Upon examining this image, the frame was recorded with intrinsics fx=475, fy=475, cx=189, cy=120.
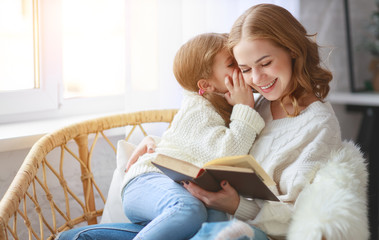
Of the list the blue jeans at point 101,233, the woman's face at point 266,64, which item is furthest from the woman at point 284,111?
the blue jeans at point 101,233

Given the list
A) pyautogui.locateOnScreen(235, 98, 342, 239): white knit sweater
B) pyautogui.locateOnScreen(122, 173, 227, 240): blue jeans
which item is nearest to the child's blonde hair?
pyautogui.locateOnScreen(235, 98, 342, 239): white knit sweater

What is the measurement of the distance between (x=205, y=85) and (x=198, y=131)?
18 cm

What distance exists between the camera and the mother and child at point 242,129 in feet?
4.17

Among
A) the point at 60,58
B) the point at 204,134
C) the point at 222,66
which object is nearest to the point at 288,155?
the point at 204,134

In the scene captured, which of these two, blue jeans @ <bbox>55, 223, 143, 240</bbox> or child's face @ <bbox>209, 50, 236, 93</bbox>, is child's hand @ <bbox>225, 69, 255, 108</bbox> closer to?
child's face @ <bbox>209, 50, 236, 93</bbox>

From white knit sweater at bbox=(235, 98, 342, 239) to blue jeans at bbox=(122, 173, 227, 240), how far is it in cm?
12

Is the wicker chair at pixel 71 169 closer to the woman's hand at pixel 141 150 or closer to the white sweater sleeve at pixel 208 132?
the woman's hand at pixel 141 150

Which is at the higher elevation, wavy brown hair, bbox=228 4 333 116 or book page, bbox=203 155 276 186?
wavy brown hair, bbox=228 4 333 116

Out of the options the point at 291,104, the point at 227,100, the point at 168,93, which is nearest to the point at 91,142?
the point at 168,93

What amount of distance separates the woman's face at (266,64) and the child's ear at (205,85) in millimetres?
152

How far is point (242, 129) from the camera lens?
1.39m

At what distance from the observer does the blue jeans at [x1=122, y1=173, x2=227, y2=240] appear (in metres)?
1.23

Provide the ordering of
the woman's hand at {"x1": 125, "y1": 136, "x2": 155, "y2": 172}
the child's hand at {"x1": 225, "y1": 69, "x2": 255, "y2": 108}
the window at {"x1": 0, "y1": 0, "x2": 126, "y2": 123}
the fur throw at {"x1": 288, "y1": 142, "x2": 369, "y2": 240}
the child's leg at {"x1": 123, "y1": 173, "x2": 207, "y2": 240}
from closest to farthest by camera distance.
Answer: the fur throw at {"x1": 288, "y1": 142, "x2": 369, "y2": 240} → the child's leg at {"x1": 123, "y1": 173, "x2": 207, "y2": 240} → the child's hand at {"x1": 225, "y1": 69, "x2": 255, "y2": 108} → the woman's hand at {"x1": 125, "y1": 136, "x2": 155, "y2": 172} → the window at {"x1": 0, "y1": 0, "x2": 126, "y2": 123}

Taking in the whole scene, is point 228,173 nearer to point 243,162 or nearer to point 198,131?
point 243,162
